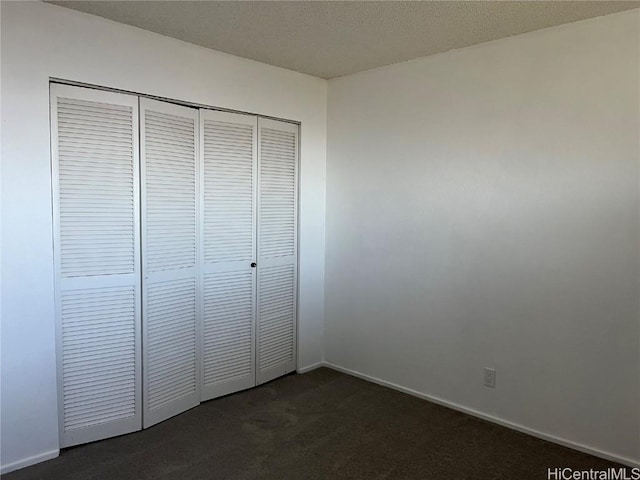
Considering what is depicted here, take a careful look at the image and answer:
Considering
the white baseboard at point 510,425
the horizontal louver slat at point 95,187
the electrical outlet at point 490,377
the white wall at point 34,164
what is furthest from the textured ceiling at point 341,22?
the white baseboard at point 510,425

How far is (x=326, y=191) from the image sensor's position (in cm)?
422

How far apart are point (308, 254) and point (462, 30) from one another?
2.03m

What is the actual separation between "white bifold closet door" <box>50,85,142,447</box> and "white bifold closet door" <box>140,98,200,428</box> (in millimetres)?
76

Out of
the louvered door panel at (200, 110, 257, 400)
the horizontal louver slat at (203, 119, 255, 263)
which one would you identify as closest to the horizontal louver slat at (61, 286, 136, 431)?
the louvered door panel at (200, 110, 257, 400)

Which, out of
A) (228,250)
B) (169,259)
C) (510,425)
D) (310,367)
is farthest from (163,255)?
(510,425)

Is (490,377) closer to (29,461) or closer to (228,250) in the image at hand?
(228,250)

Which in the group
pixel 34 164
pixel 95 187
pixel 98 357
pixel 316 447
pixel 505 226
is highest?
pixel 34 164

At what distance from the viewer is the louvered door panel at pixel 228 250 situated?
345 centimetres

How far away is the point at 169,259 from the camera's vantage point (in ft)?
10.5

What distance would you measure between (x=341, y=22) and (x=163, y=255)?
5.78ft

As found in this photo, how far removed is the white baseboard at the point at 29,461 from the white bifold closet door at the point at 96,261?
0.25ft

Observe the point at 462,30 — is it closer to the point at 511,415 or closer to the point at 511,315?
the point at 511,315

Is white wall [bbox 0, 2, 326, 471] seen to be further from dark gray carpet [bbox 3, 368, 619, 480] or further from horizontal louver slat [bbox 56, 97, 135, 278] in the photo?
dark gray carpet [bbox 3, 368, 619, 480]

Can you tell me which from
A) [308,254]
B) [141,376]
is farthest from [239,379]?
[308,254]
